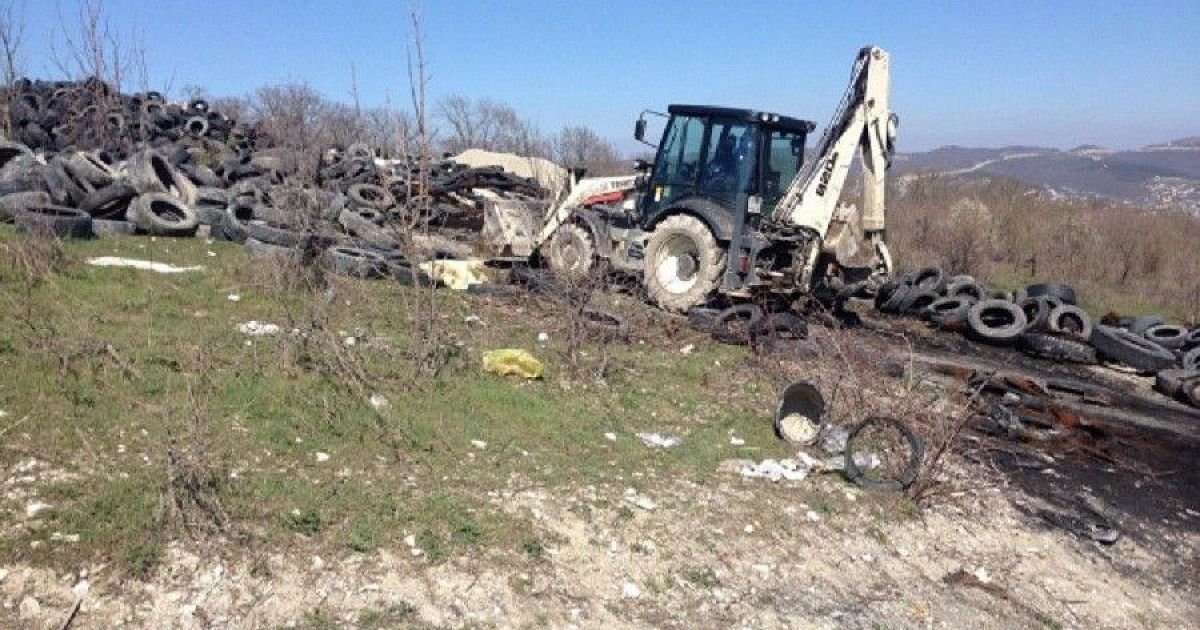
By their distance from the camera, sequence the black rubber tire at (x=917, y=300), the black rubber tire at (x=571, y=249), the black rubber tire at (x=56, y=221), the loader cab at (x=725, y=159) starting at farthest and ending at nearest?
the black rubber tire at (x=917, y=300) < the black rubber tire at (x=571, y=249) < the loader cab at (x=725, y=159) < the black rubber tire at (x=56, y=221)

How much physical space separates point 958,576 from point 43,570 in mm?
4503

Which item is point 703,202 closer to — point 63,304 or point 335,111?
point 63,304

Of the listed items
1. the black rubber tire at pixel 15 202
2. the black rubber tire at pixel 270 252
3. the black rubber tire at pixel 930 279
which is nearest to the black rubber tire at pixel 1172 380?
the black rubber tire at pixel 930 279

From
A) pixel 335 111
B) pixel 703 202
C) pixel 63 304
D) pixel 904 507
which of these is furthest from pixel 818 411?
pixel 335 111

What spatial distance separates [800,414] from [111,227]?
8514 millimetres

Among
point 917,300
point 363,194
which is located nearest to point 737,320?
point 917,300

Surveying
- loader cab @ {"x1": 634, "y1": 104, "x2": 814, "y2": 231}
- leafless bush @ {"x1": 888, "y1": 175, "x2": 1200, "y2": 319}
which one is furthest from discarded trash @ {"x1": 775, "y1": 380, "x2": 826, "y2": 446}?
leafless bush @ {"x1": 888, "y1": 175, "x2": 1200, "y2": 319}

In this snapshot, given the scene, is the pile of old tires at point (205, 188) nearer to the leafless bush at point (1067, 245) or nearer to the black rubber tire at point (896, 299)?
the black rubber tire at point (896, 299)

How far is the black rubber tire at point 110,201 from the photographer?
1141cm

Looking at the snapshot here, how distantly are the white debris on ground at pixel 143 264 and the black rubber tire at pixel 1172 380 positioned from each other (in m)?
10.3

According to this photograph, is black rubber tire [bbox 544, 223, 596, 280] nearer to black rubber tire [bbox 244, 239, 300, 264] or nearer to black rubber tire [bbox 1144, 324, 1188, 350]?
black rubber tire [bbox 244, 239, 300, 264]

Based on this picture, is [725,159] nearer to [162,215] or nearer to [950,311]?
[950,311]

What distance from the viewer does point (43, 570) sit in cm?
383

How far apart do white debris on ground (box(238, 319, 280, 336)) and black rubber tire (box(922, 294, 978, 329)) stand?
839cm
